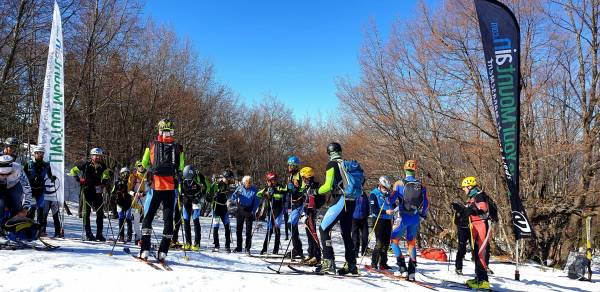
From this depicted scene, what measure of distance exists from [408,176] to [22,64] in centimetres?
1686

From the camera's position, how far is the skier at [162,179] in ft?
22.4

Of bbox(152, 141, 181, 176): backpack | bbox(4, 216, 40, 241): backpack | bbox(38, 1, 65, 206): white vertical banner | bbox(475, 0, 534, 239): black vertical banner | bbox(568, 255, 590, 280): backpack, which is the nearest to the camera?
bbox(152, 141, 181, 176): backpack

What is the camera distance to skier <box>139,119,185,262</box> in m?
6.82

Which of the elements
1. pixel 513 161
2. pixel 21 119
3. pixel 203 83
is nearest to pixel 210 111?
pixel 203 83

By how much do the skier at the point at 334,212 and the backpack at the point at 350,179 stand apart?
5 cm

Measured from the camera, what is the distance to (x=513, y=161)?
400 inches

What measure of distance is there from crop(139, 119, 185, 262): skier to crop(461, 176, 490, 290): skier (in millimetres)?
5677

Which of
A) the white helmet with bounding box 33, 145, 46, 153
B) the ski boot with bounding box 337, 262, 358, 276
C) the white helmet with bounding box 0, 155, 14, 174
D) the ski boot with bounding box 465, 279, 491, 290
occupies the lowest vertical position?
the ski boot with bounding box 465, 279, 491, 290

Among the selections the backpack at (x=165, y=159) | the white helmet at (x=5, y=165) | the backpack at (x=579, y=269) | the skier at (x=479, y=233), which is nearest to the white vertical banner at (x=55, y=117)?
the white helmet at (x=5, y=165)

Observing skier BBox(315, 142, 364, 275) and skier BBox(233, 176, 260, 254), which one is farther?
skier BBox(233, 176, 260, 254)

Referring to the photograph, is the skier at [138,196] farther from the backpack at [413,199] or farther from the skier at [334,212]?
the backpack at [413,199]

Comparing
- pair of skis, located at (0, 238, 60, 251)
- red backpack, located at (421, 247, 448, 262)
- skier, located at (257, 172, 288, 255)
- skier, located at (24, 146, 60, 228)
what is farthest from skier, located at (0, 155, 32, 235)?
red backpack, located at (421, 247, 448, 262)

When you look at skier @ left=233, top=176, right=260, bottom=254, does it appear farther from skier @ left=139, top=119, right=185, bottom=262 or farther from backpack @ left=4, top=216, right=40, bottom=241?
backpack @ left=4, top=216, right=40, bottom=241

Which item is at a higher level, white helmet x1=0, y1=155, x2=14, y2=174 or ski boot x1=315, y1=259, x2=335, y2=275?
white helmet x1=0, y1=155, x2=14, y2=174
